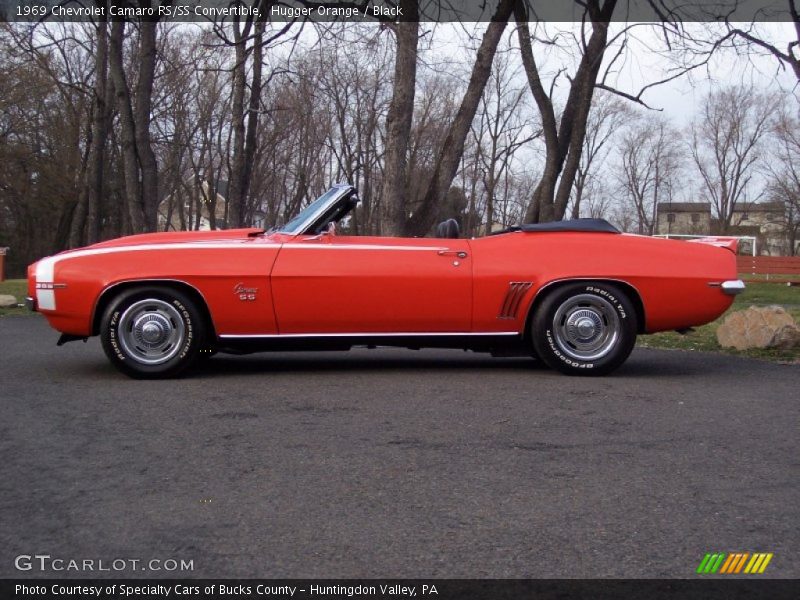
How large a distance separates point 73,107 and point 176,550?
1582 inches

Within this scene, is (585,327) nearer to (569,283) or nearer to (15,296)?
(569,283)

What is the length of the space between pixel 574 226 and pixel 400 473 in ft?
11.2

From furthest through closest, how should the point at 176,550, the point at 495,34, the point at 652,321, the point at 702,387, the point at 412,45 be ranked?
the point at 495,34
the point at 412,45
the point at 652,321
the point at 702,387
the point at 176,550

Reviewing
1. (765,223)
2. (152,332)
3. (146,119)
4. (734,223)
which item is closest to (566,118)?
(146,119)

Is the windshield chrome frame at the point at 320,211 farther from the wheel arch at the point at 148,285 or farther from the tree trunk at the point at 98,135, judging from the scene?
the tree trunk at the point at 98,135

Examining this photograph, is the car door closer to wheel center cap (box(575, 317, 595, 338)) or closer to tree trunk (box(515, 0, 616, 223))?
wheel center cap (box(575, 317, 595, 338))

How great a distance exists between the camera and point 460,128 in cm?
1521

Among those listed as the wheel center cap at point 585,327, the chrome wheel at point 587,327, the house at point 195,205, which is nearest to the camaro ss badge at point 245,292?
the chrome wheel at point 587,327

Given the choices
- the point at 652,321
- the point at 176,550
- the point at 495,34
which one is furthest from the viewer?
the point at 495,34

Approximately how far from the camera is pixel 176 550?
2.92 meters

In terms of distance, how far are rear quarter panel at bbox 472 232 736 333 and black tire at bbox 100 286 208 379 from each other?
2.02 meters

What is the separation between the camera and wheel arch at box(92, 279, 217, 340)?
6.18 m

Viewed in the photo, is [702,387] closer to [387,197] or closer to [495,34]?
[387,197]
